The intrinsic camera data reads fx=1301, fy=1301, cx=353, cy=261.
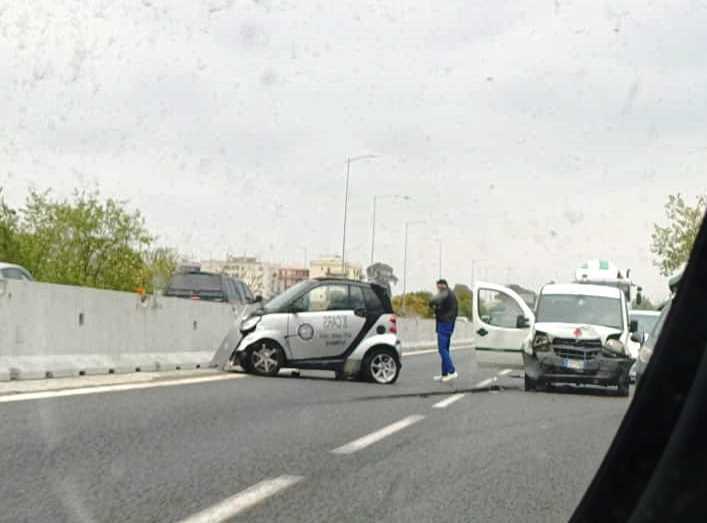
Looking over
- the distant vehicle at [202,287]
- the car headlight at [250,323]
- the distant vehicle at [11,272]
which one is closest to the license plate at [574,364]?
the car headlight at [250,323]

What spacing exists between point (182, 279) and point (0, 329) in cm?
1757

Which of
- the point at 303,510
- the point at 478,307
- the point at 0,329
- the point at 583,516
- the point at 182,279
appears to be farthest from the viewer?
the point at 182,279

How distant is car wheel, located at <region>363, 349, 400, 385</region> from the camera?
1998cm

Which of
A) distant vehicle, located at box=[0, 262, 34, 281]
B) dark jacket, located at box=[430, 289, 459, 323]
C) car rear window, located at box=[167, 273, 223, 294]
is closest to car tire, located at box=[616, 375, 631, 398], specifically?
dark jacket, located at box=[430, 289, 459, 323]

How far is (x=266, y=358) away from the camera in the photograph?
65.9ft

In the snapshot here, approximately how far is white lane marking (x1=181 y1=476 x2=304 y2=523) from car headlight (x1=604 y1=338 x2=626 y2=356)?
41.1 feet

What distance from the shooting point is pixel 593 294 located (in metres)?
21.4

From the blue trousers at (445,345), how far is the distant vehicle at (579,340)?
1.21m

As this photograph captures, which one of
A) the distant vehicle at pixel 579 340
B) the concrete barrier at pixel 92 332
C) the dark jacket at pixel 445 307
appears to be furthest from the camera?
the dark jacket at pixel 445 307

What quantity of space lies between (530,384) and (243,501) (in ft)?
45.0

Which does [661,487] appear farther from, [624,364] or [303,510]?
[624,364]

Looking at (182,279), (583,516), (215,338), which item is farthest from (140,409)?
(182,279)

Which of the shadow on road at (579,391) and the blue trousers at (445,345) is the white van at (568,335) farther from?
the blue trousers at (445,345)

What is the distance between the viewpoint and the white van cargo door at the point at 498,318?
886 inches
